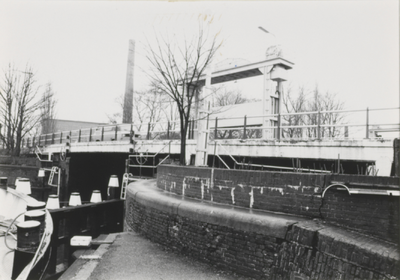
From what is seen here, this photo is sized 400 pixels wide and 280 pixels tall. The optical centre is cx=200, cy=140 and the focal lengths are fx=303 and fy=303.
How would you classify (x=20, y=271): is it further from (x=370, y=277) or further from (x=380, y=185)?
(x=380, y=185)

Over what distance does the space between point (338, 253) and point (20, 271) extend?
14.5ft

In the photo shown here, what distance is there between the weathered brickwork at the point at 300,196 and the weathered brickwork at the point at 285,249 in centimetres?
21

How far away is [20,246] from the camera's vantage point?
446cm

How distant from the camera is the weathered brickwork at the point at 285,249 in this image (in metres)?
3.24

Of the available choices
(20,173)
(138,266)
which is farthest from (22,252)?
(20,173)

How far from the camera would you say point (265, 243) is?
4.42 metres

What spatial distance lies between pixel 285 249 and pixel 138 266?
2485 millimetres

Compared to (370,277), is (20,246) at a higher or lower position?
lower

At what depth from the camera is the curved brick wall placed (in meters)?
3.32

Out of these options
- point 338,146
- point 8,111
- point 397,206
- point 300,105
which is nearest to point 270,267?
point 397,206

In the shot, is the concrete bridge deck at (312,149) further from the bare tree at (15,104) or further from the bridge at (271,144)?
the bare tree at (15,104)

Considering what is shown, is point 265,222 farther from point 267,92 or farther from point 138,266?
point 267,92

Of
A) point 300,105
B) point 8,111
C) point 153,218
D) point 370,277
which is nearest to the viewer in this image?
point 370,277

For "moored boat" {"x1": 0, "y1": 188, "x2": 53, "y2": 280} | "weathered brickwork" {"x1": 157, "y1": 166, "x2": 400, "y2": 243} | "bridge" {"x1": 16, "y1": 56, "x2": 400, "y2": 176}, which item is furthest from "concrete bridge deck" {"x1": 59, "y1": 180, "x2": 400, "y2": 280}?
"bridge" {"x1": 16, "y1": 56, "x2": 400, "y2": 176}
